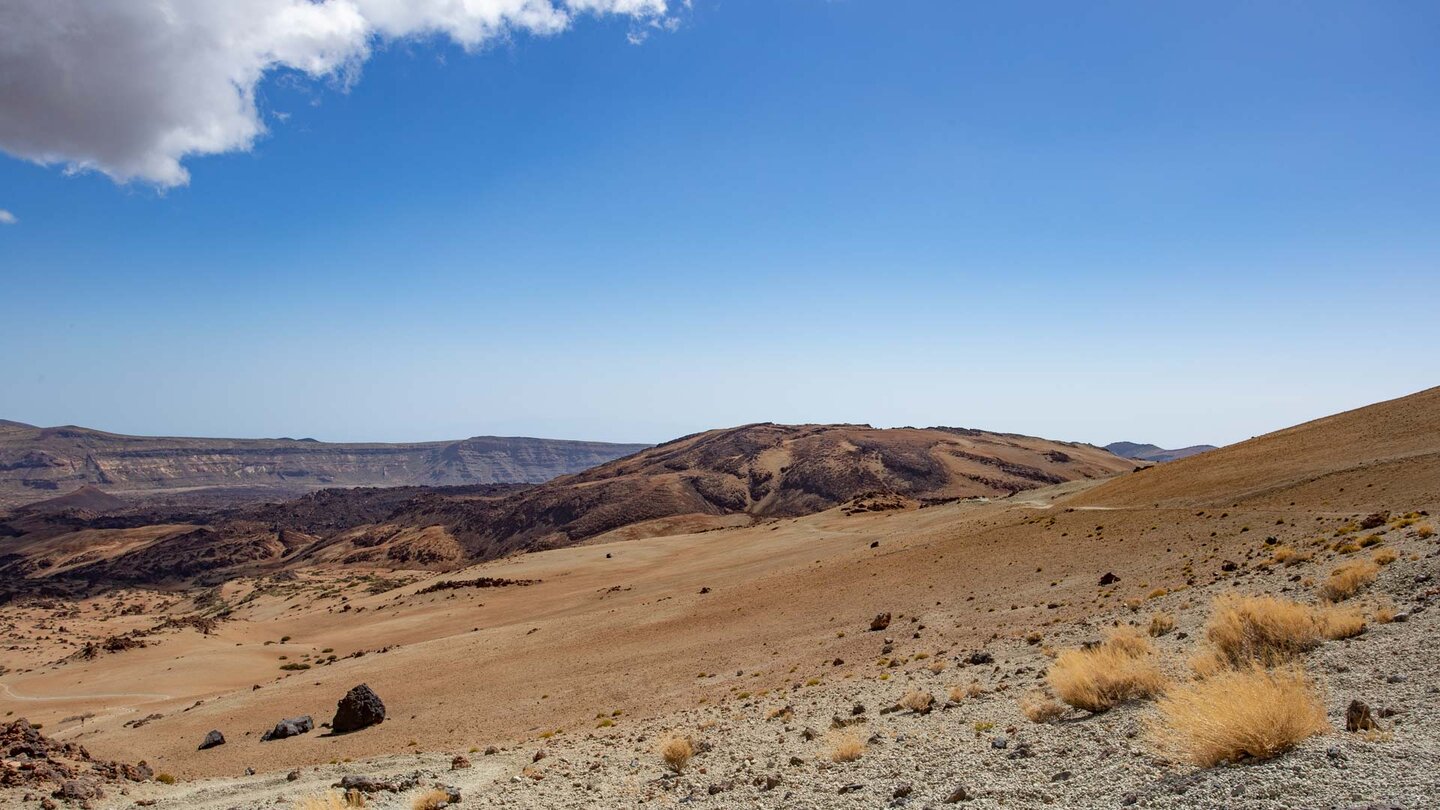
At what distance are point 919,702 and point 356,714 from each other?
1732 centimetres

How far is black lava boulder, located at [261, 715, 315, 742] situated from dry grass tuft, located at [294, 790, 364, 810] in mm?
11868

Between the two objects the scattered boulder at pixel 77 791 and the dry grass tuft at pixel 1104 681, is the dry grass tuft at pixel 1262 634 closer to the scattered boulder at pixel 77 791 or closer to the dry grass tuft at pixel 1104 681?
the dry grass tuft at pixel 1104 681

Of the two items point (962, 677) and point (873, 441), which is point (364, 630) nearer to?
point (962, 677)

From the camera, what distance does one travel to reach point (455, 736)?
2031 centimetres

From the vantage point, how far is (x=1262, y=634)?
11.7 meters

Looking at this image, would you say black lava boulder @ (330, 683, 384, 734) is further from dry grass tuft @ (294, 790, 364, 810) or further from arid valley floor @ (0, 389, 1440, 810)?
dry grass tuft @ (294, 790, 364, 810)

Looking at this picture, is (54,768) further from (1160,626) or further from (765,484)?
(765,484)

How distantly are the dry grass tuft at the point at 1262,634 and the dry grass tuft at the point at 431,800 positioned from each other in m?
11.5

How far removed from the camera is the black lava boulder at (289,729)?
893 inches

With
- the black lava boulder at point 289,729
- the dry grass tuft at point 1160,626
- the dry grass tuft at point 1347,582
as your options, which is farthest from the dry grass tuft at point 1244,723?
the black lava boulder at point 289,729

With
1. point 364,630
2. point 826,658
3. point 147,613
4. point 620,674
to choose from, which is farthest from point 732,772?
point 147,613

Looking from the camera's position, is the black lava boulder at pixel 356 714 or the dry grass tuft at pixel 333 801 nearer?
the dry grass tuft at pixel 333 801

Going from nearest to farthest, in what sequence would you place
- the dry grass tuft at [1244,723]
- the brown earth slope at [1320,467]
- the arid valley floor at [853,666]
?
the dry grass tuft at [1244,723], the arid valley floor at [853,666], the brown earth slope at [1320,467]

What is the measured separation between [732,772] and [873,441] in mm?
110081
